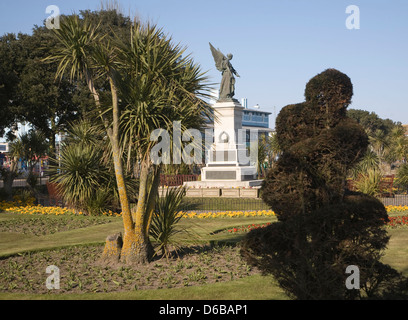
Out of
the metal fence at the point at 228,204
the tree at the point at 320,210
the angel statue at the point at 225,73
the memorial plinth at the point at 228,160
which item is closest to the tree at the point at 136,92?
the tree at the point at 320,210

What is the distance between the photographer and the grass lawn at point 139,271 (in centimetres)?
677

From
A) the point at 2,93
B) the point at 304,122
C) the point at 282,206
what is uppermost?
the point at 2,93

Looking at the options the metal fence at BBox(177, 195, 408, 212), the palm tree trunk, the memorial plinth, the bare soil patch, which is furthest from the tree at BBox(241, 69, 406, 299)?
the memorial plinth

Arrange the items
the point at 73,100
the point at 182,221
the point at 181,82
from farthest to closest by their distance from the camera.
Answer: the point at 73,100
the point at 182,221
the point at 181,82

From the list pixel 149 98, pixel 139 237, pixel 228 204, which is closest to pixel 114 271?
pixel 139 237

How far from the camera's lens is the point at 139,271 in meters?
8.04

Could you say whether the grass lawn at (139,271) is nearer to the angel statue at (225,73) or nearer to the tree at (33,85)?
the angel statue at (225,73)

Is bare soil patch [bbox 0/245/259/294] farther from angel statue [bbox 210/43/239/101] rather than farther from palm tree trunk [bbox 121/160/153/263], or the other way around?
angel statue [bbox 210/43/239/101]

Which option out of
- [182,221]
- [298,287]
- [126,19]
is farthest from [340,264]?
[126,19]

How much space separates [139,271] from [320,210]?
162 inches

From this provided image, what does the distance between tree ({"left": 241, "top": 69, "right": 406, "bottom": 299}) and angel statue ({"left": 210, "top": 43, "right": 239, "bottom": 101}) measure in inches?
875
